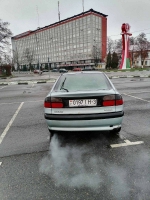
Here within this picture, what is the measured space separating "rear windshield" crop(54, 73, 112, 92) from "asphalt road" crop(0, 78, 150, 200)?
113 cm

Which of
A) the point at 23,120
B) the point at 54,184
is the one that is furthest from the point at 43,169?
the point at 23,120

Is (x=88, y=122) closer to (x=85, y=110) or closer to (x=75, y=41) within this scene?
(x=85, y=110)

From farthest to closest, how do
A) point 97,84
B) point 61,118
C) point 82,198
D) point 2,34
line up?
point 2,34 → point 97,84 → point 61,118 → point 82,198

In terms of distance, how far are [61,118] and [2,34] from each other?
3747 centimetres

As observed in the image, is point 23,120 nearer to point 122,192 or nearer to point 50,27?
point 122,192

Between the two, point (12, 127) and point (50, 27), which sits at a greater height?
point (50, 27)

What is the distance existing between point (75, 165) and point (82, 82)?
1891 mm

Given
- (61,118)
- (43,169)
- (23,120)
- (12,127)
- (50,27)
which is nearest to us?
(43,169)

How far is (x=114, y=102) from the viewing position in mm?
3096

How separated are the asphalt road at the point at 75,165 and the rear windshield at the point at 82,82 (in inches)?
44.6

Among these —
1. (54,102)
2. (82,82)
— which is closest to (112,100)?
(82,82)

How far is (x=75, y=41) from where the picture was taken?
94562 millimetres

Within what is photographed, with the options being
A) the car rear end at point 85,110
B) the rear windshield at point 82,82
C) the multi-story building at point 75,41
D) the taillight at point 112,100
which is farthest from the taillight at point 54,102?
the multi-story building at point 75,41

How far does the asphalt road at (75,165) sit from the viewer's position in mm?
2100
